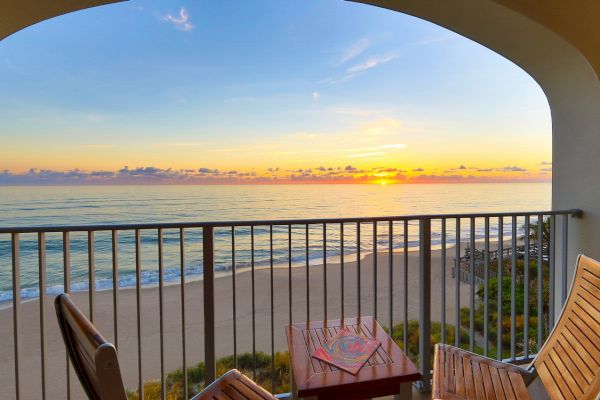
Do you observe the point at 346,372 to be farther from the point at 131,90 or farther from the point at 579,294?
the point at 131,90

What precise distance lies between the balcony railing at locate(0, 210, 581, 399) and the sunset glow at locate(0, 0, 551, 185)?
3.74 meters

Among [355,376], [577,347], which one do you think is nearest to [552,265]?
[577,347]

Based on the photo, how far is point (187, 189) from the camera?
17688mm

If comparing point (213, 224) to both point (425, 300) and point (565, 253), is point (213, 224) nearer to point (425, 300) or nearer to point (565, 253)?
point (425, 300)

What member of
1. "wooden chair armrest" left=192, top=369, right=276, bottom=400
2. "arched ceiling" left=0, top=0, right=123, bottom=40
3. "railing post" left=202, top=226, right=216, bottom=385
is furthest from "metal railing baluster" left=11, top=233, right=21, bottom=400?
"arched ceiling" left=0, top=0, right=123, bottom=40

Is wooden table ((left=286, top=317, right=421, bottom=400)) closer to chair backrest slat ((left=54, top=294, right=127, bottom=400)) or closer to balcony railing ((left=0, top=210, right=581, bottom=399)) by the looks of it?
balcony railing ((left=0, top=210, right=581, bottom=399))

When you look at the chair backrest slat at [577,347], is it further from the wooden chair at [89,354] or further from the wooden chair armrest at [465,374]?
the wooden chair at [89,354]

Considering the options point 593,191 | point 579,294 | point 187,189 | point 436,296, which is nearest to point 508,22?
point 593,191

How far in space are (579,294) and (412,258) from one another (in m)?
10.9

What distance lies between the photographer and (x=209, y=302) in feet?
6.75

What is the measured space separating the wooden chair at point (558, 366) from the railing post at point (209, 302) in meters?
1.29

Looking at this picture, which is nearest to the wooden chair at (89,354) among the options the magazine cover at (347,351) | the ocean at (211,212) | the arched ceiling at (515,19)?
the magazine cover at (347,351)

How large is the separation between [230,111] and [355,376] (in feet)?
45.4

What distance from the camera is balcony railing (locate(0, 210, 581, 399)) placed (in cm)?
203
